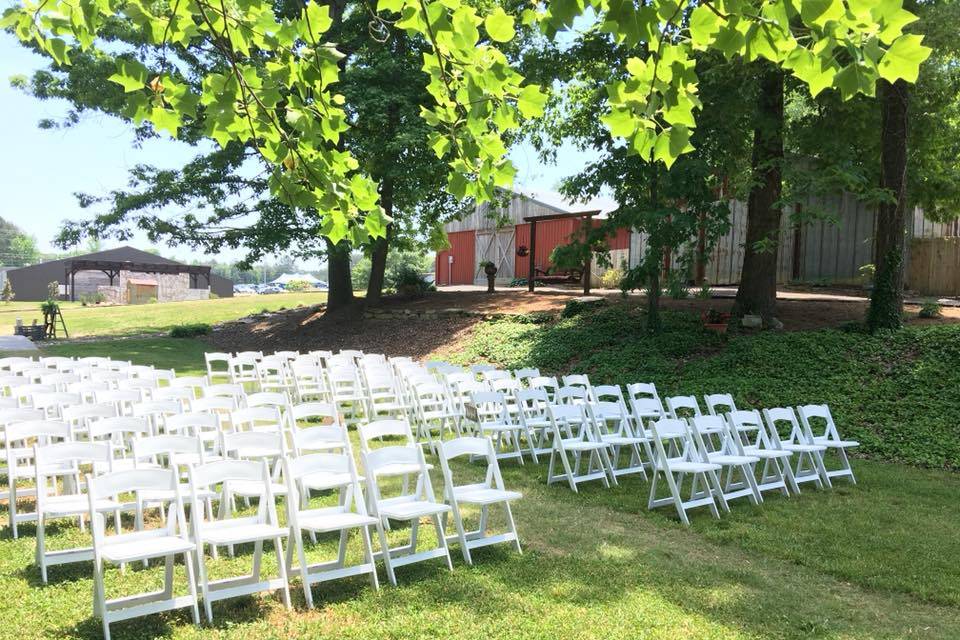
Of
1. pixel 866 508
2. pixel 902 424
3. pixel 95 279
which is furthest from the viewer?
pixel 95 279

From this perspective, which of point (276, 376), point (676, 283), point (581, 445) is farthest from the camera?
point (676, 283)

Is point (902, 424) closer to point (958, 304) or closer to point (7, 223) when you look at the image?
point (958, 304)

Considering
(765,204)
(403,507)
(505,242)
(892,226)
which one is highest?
(765,204)

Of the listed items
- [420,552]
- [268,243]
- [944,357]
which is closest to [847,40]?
[420,552]

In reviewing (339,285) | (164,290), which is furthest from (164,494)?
(164,290)

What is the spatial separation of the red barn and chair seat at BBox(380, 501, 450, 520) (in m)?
18.7

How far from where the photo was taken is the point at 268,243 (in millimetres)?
20266

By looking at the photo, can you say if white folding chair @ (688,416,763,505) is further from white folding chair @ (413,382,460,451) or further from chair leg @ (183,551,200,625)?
chair leg @ (183,551,200,625)

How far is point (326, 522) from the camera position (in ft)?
14.7

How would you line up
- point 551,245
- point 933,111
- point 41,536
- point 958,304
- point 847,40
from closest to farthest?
point 847,40 < point 41,536 < point 933,111 < point 958,304 < point 551,245

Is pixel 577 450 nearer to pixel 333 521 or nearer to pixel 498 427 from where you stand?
pixel 498 427

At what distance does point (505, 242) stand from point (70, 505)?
2547cm

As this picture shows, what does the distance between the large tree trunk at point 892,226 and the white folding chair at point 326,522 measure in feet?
33.4

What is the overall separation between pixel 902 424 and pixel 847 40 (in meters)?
8.50
